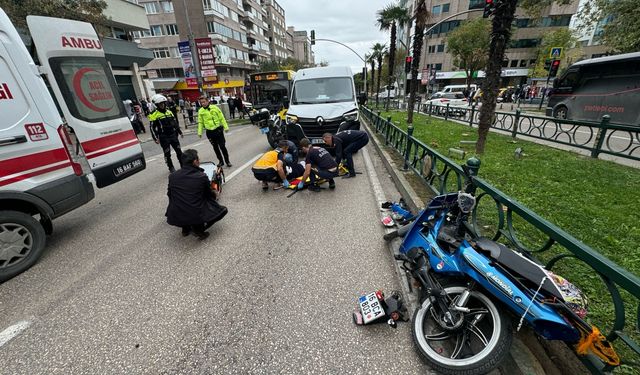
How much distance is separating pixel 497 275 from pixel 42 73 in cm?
571

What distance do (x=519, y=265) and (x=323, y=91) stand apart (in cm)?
795

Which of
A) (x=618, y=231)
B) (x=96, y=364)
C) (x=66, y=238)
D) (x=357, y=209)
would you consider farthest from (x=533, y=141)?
(x=66, y=238)

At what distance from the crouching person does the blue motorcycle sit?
12.3 feet

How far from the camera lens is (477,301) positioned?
204cm

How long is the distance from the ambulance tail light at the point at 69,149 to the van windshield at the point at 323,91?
6.11m

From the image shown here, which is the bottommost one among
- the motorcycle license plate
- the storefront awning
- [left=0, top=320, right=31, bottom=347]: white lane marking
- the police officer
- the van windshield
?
[left=0, top=320, right=31, bottom=347]: white lane marking

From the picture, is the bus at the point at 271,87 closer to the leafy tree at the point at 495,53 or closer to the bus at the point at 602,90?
the leafy tree at the point at 495,53

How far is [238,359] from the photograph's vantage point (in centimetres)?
212

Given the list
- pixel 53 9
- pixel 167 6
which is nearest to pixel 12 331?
pixel 53 9

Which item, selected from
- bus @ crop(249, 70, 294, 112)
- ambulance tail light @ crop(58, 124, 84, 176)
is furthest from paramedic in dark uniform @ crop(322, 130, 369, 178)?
bus @ crop(249, 70, 294, 112)

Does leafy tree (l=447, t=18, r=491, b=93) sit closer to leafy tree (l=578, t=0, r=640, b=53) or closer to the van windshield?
leafy tree (l=578, t=0, r=640, b=53)

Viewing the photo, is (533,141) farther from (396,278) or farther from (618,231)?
(396,278)

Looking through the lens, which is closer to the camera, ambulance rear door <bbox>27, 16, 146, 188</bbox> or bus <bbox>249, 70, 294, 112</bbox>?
ambulance rear door <bbox>27, 16, 146, 188</bbox>

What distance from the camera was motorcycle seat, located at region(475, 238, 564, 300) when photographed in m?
1.64
